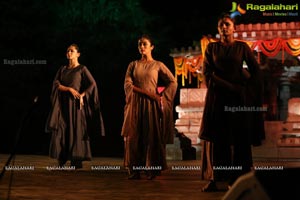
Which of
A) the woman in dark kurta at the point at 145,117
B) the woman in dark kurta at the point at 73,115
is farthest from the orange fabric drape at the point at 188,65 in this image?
the woman in dark kurta at the point at 145,117

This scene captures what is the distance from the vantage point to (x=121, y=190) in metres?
6.52

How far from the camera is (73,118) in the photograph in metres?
9.86

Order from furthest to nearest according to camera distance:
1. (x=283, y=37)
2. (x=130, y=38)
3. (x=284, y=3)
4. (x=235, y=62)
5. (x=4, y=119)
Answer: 1. (x=130, y=38)
2. (x=4, y=119)
3. (x=284, y=3)
4. (x=283, y=37)
5. (x=235, y=62)

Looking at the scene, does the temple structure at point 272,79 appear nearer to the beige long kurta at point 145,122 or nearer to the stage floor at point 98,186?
the stage floor at point 98,186

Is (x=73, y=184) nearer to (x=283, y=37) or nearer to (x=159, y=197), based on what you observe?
(x=159, y=197)

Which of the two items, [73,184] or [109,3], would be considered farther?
[109,3]

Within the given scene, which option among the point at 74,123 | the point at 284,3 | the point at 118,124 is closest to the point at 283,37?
the point at 284,3

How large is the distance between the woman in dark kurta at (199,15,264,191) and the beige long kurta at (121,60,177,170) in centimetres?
184

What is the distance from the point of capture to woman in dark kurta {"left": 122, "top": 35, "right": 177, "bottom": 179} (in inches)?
324

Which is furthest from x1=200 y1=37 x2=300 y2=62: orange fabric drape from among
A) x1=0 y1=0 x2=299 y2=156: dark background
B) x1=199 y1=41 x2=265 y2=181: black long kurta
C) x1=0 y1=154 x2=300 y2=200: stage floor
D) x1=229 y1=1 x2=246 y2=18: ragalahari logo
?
x1=199 y1=41 x2=265 y2=181: black long kurta

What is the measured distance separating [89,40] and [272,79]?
895cm

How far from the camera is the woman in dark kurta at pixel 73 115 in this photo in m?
9.76

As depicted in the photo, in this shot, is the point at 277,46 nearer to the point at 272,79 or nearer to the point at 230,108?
the point at 272,79

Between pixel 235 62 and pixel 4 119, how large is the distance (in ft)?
59.7
